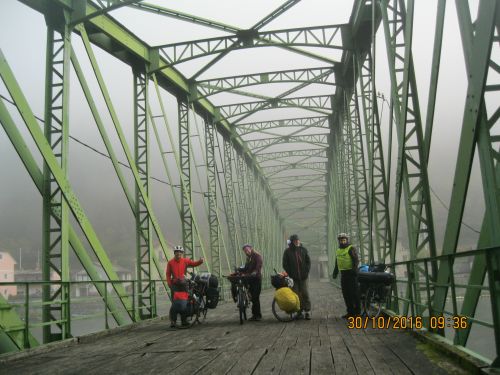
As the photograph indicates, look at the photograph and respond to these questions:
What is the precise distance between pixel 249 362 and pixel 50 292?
498 cm

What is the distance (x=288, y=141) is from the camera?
2927cm

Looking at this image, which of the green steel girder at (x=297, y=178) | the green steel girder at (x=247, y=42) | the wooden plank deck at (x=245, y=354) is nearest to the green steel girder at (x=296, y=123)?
the green steel girder at (x=247, y=42)

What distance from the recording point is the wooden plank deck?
4.40m

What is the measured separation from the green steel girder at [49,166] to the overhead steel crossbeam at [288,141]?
20.5m

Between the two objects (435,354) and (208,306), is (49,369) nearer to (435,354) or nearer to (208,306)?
(435,354)

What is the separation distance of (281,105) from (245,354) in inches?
688

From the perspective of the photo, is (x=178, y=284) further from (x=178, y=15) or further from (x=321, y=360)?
(x=178, y=15)

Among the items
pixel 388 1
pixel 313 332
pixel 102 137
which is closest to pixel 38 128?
pixel 102 137

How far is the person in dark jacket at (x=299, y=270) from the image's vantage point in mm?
8898

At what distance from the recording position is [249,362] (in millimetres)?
4738

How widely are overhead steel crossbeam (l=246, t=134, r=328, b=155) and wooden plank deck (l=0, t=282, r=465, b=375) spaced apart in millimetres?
21779

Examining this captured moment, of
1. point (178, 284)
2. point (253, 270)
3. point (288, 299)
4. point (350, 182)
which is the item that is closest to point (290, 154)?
point (350, 182)

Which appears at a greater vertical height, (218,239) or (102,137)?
(102,137)

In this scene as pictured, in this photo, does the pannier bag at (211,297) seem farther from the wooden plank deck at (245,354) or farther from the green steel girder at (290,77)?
the green steel girder at (290,77)
